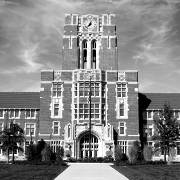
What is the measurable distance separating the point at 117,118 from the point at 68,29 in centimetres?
1901

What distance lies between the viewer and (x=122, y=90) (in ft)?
204

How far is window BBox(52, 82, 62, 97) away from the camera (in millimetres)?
62031

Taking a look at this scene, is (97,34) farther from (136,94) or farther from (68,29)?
(136,94)

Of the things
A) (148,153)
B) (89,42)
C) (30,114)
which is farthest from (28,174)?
(89,42)

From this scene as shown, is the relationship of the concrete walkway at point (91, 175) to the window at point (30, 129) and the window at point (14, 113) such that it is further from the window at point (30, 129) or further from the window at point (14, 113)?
the window at point (14, 113)

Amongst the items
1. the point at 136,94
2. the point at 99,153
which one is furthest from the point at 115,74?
the point at 99,153

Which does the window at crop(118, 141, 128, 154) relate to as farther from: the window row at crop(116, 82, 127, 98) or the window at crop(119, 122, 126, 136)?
the window row at crop(116, 82, 127, 98)

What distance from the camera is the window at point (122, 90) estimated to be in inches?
2436

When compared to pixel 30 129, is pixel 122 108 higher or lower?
higher

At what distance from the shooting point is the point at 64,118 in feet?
200

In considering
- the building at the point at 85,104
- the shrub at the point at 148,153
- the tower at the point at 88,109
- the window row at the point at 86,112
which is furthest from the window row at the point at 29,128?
the shrub at the point at 148,153

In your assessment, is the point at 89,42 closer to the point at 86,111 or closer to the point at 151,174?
the point at 86,111

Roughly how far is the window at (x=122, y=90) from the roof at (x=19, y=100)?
46.9 feet

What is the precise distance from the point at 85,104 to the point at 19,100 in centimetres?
1372
